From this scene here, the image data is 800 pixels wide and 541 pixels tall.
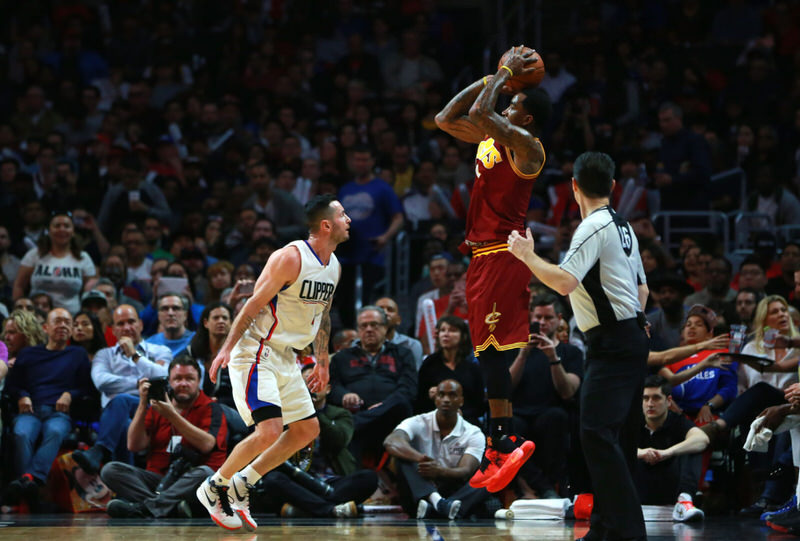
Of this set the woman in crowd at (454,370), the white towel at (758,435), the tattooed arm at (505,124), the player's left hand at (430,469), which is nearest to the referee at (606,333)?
the tattooed arm at (505,124)

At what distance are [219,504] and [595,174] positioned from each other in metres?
3.46

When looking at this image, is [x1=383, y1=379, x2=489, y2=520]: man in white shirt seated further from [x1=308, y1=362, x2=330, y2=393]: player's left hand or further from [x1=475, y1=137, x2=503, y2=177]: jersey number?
[x1=475, y1=137, x2=503, y2=177]: jersey number

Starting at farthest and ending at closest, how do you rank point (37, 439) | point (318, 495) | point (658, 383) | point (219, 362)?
point (37, 439) < point (318, 495) < point (658, 383) < point (219, 362)

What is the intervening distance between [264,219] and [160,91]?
5.03m

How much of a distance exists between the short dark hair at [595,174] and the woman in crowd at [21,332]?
6.29 metres

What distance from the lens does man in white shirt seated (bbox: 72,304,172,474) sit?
9.60 metres

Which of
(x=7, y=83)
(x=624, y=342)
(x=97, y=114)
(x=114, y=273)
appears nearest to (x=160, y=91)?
(x=97, y=114)

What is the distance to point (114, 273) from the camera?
12.0 meters

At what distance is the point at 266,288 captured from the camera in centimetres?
726

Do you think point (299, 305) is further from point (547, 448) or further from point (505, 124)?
point (547, 448)

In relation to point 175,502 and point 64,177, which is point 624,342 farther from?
point 64,177

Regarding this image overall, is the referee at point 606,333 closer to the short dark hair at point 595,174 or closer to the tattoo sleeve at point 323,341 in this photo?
the short dark hair at point 595,174

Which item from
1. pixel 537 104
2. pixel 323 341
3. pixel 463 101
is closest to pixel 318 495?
pixel 323 341

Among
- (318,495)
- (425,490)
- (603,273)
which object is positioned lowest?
(318,495)
